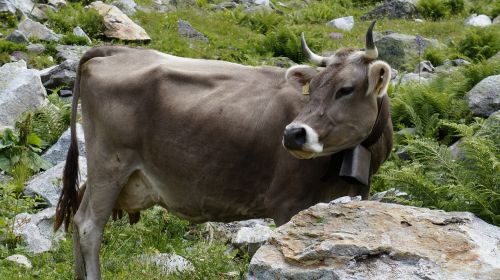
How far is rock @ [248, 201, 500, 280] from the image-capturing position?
5.55 metres

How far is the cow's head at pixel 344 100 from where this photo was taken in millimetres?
6781

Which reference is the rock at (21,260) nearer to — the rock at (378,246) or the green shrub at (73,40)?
the rock at (378,246)

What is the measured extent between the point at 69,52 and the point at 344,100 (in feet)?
37.5

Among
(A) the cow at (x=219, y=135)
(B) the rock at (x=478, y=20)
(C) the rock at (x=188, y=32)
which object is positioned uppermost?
(A) the cow at (x=219, y=135)

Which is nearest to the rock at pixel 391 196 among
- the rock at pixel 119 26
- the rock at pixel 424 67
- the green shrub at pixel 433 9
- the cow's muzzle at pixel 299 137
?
the cow's muzzle at pixel 299 137

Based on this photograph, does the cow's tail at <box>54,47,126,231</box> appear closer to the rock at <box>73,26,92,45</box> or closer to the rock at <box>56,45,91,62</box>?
the rock at <box>56,45,91,62</box>

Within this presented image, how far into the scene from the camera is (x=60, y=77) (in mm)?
15469

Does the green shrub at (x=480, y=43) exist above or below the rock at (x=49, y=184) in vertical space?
below

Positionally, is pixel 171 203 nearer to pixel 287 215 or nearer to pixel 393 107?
pixel 287 215

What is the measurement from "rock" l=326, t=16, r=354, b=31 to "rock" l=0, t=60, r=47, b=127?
11380 mm

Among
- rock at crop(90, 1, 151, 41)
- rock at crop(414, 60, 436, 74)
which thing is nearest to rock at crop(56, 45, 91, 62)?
rock at crop(90, 1, 151, 41)

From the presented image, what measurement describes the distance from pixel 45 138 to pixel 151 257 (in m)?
5.03

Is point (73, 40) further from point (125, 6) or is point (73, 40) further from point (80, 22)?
point (125, 6)

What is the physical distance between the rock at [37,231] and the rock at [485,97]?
19.1 ft
